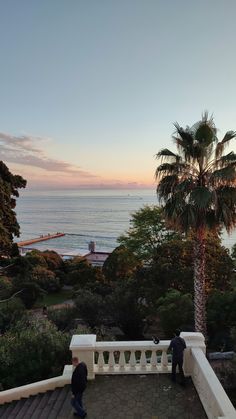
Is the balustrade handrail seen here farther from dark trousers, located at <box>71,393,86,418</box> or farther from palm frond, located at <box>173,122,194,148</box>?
palm frond, located at <box>173,122,194,148</box>

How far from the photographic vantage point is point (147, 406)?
288 inches

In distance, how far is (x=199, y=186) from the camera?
12320mm

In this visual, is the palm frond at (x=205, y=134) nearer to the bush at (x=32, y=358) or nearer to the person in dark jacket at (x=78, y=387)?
the bush at (x=32, y=358)

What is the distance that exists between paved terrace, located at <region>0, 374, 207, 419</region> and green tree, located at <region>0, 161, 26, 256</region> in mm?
10821

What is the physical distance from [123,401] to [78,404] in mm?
1084

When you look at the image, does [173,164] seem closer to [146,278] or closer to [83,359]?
[83,359]

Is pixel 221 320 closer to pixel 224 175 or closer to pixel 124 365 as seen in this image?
pixel 224 175

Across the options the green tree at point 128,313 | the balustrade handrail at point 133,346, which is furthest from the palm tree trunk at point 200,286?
the green tree at point 128,313

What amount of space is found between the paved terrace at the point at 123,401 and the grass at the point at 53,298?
20742mm

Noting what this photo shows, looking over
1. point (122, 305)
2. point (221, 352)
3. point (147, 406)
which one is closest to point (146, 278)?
point (122, 305)

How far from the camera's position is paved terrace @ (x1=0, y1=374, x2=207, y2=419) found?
708cm

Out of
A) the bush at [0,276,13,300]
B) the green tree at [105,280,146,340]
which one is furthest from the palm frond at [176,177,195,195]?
the bush at [0,276,13,300]

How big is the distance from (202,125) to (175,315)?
339 inches

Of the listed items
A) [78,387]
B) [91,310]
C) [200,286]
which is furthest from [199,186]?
[91,310]
